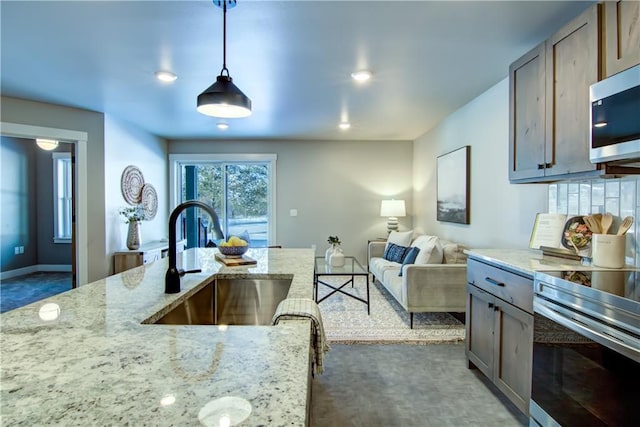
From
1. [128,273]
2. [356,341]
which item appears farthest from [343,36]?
[356,341]

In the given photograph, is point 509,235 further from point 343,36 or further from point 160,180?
point 160,180

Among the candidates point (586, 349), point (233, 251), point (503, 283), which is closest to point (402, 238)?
point (503, 283)

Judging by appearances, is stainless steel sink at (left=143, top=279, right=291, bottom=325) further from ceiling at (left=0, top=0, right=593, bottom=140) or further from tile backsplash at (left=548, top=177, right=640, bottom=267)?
tile backsplash at (left=548, top=177, right=640, bottom=267)

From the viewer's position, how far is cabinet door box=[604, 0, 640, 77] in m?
1.56

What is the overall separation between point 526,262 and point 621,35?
1207 mm

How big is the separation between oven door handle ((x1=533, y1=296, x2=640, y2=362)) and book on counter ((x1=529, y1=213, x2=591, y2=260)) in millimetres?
532

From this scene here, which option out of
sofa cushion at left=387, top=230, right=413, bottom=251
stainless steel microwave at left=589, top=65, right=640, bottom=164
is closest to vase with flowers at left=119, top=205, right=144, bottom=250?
sofa cushion at left=387, top=230, right=413, bottom=251

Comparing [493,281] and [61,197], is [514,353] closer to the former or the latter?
[493,281]

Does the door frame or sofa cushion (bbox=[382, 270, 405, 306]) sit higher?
the door frame

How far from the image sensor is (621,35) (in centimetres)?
164

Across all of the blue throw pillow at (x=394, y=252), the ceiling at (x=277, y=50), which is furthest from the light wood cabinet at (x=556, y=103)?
the blue throw pillow at (x=394, y=252)

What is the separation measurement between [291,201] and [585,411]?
524cm

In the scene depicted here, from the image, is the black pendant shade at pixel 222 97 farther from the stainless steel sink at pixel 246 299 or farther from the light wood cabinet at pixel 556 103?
the light wood cabinet at pixel 556 103

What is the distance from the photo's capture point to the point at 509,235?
3199 millimetres
